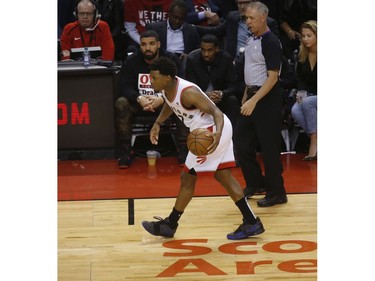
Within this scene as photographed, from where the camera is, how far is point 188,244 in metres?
6.09

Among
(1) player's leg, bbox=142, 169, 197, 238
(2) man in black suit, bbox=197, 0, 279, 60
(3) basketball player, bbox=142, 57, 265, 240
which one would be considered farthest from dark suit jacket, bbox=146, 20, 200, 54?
(1) player's leg, bbox=142, 169, 197, 238

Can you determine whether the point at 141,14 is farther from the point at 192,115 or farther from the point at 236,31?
the point at 192,115

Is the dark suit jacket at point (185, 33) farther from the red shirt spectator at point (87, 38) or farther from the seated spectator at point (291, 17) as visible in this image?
the seated spectator at point (291, 17)

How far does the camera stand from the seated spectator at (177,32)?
29.9 ft

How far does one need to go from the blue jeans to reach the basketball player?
2.78 meters

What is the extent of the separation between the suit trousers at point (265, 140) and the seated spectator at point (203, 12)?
9.40ft

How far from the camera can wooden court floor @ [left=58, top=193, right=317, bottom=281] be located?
17.8 ft

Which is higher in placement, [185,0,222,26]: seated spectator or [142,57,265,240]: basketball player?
[185,0,222,26]: seated spectator

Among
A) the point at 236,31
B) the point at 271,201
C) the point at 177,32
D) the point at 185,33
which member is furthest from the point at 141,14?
the point at 271,201

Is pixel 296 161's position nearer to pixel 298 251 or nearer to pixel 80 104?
pixel 80 104

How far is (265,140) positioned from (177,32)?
9.09 ft

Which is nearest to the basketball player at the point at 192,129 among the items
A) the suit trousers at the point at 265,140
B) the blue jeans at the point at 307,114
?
the suit trousers at the point at 265,140

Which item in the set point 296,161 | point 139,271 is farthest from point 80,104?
point 139,271

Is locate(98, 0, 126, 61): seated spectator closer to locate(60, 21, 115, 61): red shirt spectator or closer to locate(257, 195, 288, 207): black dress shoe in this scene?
locate(60, 21, 115, 61): red shirt spectator
